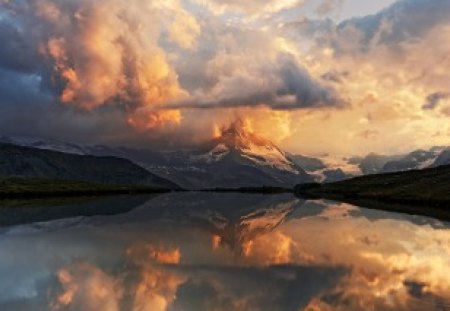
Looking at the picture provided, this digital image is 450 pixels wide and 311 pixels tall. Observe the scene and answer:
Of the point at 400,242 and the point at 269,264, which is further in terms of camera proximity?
the point at 400,242

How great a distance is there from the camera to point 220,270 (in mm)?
39781

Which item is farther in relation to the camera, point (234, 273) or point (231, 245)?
point (231, 245)

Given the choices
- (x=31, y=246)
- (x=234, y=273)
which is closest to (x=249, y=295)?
(x=234, y=273)

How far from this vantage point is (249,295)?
30.9 metres

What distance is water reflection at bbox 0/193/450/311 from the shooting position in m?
29.1

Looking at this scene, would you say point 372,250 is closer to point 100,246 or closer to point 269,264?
point 269,264

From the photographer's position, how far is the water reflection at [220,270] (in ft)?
95.3

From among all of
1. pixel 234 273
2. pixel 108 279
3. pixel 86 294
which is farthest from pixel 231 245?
pixel 86 294

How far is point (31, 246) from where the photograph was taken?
52688 millimetres

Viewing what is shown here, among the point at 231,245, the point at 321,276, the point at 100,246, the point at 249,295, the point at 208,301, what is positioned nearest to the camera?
the point at 208,301

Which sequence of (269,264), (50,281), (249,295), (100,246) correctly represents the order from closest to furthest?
(249,295), (50,281), (269,264), (100,246)

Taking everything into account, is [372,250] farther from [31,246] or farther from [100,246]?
[31,246]

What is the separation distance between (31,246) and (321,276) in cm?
2962

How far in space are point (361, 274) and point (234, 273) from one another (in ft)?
30.0
